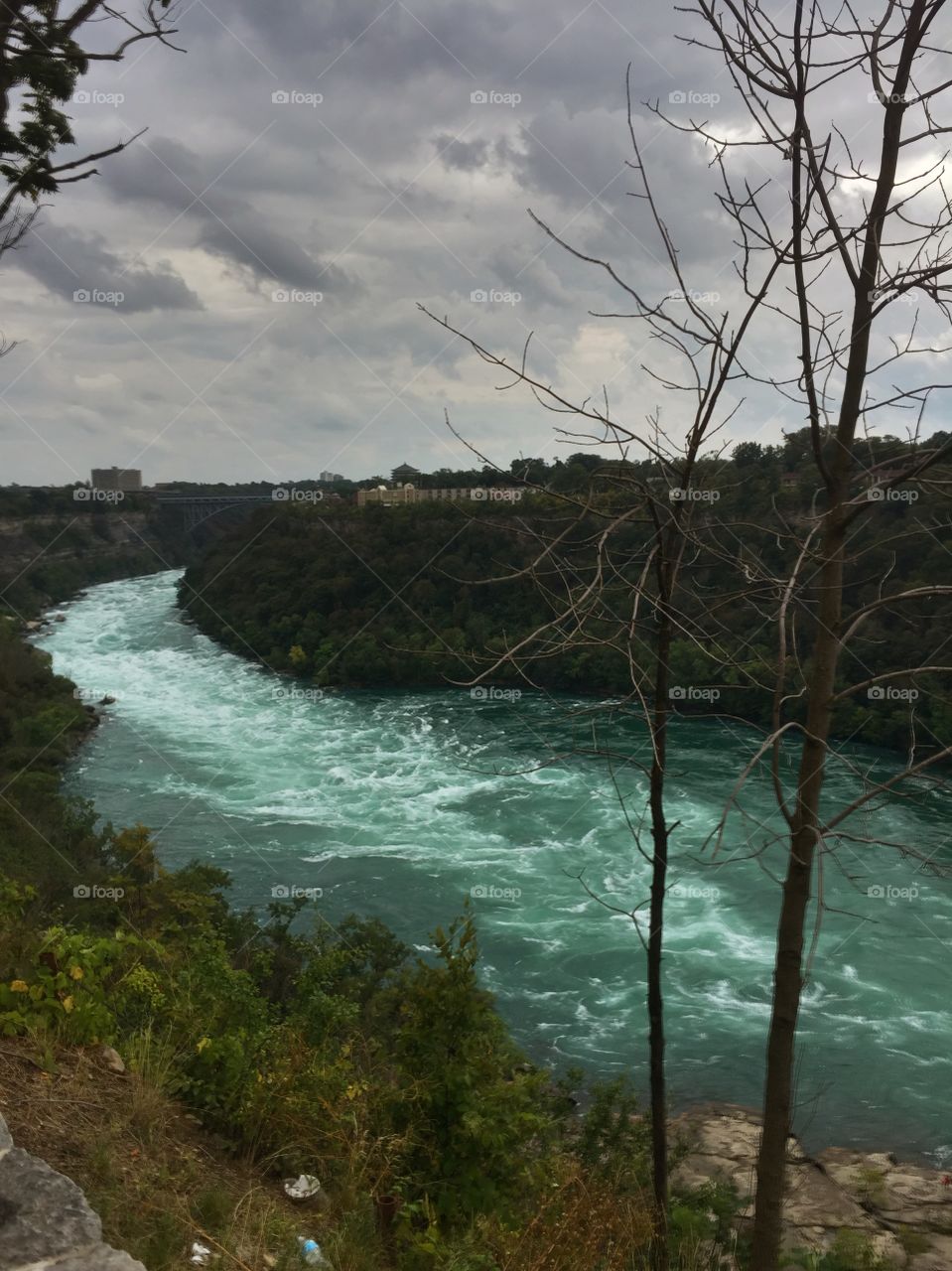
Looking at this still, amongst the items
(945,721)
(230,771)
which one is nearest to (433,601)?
(230,771)

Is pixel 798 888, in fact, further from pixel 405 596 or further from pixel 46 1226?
pixel 405 596

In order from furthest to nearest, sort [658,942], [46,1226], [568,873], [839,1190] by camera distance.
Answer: [568,873]
[839,1190]
[658,942]
[46,1226]

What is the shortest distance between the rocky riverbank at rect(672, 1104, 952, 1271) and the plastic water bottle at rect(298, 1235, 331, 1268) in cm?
507

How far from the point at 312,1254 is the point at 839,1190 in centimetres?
812

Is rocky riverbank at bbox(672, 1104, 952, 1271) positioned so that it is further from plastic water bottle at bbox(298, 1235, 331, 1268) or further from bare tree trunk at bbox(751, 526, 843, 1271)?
plastic water bottle at bbox(298, 1235, 331, 1268)

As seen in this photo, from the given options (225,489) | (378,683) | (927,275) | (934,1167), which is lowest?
(934,1167)

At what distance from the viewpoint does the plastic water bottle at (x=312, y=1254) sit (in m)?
2.97

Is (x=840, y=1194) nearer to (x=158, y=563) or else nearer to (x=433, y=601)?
(x=433, y=601)

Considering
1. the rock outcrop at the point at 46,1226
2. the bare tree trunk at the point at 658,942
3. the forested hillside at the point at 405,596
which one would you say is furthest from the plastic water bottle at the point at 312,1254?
the forested hillside at the point at 405,596

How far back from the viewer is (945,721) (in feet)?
83.7

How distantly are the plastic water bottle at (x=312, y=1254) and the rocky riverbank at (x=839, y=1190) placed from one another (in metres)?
5.07

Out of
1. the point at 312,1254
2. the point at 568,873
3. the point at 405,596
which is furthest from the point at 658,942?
the point at 405,596

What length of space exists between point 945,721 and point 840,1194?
18743mm

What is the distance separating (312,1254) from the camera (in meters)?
3.05
